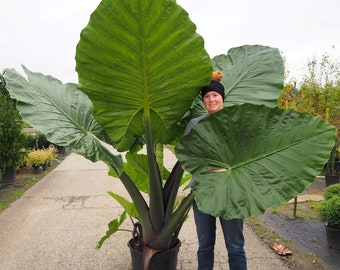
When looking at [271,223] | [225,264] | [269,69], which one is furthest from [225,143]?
[271,223]

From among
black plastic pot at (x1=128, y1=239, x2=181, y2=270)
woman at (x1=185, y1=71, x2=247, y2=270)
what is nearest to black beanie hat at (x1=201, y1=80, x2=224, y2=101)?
woman at (x1=185, y1=71, x2=247, y2=270)

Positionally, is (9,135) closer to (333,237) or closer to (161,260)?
(161,260)

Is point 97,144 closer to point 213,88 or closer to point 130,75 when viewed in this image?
point 130,75

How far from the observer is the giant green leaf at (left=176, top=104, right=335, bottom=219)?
1.31 m

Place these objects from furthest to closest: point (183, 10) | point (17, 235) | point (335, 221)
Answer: point (17, 235)
point (335, 221)
point (183, 10)

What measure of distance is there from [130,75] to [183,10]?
0.38 meters

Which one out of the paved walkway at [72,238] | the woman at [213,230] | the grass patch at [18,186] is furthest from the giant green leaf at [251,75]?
the grass patch at [18,186]

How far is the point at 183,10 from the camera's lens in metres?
1.34

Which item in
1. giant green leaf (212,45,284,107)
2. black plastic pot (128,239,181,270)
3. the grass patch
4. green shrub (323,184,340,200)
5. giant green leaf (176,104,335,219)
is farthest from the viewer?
the grass patch

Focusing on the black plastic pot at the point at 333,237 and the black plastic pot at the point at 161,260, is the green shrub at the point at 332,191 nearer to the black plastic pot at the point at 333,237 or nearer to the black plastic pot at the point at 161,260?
the black plastic pot at the point at 333,237

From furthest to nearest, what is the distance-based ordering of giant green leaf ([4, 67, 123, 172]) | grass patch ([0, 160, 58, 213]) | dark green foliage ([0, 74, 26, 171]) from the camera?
1. dark green foliage ([0, 74, 26, 171])
2. grass patch ([0, 160, 58, 213])
3. giant green leaf ([4, 67, 123, 172])

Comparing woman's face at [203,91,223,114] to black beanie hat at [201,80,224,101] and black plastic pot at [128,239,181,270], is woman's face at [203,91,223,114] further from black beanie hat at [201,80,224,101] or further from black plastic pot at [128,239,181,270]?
black plastic pot at [128,239,181,270]

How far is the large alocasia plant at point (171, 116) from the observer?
1.32 m

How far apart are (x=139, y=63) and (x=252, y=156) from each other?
656mm
